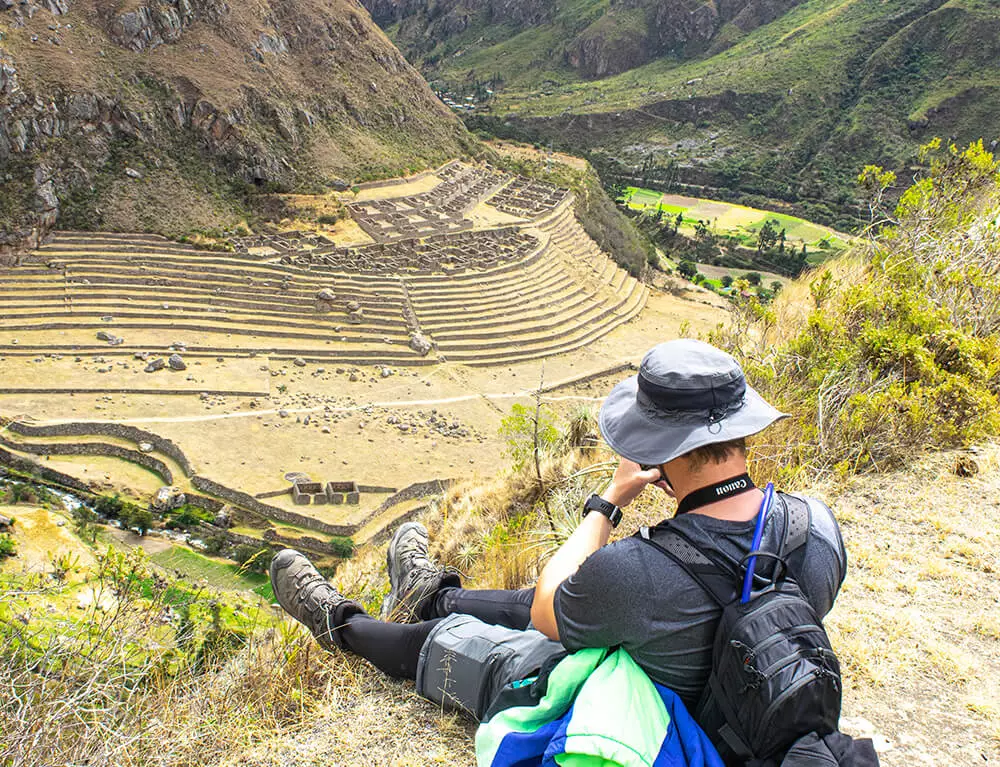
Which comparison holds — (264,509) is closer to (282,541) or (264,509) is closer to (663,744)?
(282,541)

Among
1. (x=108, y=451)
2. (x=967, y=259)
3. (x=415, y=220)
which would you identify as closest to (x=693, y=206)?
(x=415, y=220)

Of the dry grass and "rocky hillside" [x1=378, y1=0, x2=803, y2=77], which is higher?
"rocky hillside" [x1=378, y1=0, x2=803, y2=77]

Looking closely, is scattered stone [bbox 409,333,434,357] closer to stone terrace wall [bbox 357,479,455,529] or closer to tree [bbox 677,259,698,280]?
stone terrace wall [bbox 357,479,455,529]

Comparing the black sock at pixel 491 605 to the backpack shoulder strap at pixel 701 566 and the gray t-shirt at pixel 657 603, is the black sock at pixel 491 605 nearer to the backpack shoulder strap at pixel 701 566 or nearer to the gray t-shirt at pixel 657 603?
the gray t-shirt at pixel 657 603

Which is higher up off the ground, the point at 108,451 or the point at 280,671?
the point at 280,671

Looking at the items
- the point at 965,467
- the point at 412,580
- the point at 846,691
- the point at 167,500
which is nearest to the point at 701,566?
the point at 846,691

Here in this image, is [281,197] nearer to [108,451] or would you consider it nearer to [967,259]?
[108,451]

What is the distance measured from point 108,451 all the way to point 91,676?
14.8m

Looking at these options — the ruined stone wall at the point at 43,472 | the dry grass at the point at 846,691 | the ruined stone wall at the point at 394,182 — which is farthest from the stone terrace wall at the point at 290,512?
the ruined stone wall at the point at 394,182

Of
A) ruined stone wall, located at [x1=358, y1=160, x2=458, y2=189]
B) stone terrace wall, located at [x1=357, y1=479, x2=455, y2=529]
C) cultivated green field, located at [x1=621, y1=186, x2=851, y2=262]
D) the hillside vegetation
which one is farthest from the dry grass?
cultivated green field, located at [x1=621, y1=186, x2=851, y2=262]

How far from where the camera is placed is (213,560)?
43.4 feet

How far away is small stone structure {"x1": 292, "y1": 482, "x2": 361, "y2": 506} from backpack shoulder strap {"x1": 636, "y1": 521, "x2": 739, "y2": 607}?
520 inches

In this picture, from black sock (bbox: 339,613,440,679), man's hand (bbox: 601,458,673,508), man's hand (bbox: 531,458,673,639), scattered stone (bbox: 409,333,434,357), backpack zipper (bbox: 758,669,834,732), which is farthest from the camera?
scattered stone (bbox: 409,333,434,357)

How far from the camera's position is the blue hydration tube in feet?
5.65
